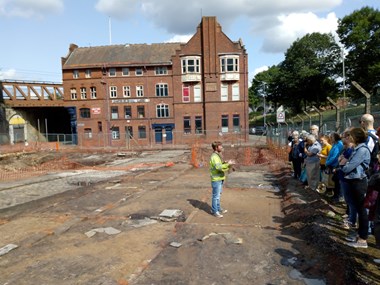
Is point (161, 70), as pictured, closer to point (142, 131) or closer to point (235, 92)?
point (142, 131)

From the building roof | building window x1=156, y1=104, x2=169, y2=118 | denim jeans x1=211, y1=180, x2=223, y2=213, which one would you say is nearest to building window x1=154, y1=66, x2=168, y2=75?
the building roof

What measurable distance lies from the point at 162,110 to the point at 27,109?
67.5 ft

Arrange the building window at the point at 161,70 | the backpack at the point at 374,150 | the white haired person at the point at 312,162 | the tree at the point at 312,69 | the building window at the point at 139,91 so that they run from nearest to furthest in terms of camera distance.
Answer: the backpack at the point at 374,150 → the white haired person at the point at 312,162 → the building window at the point at 161,70 → the building window at the point at 139,91 → the tree at the point at 312,69

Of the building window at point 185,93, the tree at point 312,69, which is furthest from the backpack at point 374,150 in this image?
the tree at point 312,69

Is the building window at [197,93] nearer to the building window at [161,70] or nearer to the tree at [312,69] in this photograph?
the building window at [161,70]

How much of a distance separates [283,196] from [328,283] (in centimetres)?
585

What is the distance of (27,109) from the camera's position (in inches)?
1930

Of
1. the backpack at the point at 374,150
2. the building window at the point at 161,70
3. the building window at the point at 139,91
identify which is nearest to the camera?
the backpack at the point at 374,150

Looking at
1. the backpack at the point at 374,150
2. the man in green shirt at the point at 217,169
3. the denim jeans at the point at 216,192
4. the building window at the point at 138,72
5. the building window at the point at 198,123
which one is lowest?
the denim jeans at the point at 216,192

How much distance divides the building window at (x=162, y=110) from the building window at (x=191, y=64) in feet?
17.7

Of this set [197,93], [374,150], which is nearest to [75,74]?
[197,93]

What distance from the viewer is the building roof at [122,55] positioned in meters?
46.1

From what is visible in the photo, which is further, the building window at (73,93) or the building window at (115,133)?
the building window at (73,93)

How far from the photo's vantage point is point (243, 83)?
44.2 metres
